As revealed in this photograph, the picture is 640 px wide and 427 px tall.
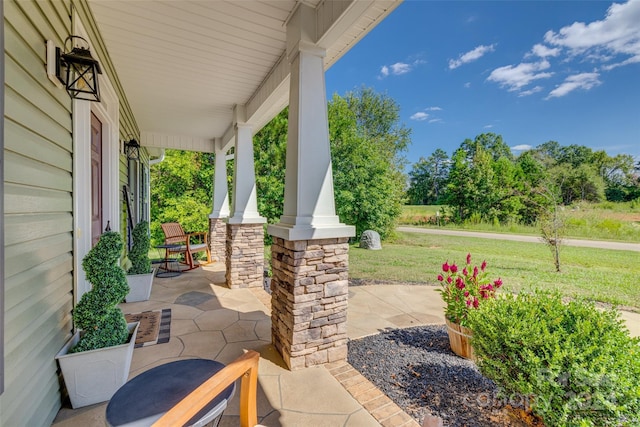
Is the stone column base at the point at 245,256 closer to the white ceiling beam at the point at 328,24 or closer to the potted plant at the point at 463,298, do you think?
the white ceiling beam at the point at 328,24

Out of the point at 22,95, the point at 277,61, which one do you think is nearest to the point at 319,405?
the point at 22,95

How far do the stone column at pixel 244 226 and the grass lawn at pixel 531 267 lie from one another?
2.10 meters

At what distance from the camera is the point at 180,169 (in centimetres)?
1021

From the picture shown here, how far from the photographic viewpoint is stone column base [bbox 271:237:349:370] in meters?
2.18

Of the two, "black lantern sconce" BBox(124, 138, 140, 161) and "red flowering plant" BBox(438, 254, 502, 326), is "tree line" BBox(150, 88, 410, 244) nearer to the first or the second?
"black lantern sconce" BBox(124, 138, 140, 161)

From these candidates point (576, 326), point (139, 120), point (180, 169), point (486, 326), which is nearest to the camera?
point (576, 326)

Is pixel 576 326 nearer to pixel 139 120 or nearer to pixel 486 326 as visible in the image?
pixel 486 326

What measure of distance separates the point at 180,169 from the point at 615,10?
15.6 metres

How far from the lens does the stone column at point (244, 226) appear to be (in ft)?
14.0

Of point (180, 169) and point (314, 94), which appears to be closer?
point (314, 94)

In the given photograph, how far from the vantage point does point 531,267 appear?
6.51 m

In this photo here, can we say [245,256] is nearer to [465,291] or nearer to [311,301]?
[311,301]

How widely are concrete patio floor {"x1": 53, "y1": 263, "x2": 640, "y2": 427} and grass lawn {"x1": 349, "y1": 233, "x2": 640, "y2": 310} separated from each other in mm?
1032

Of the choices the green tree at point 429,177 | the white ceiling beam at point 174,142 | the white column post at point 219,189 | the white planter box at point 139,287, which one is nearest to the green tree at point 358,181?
the white column post at point 219,189
